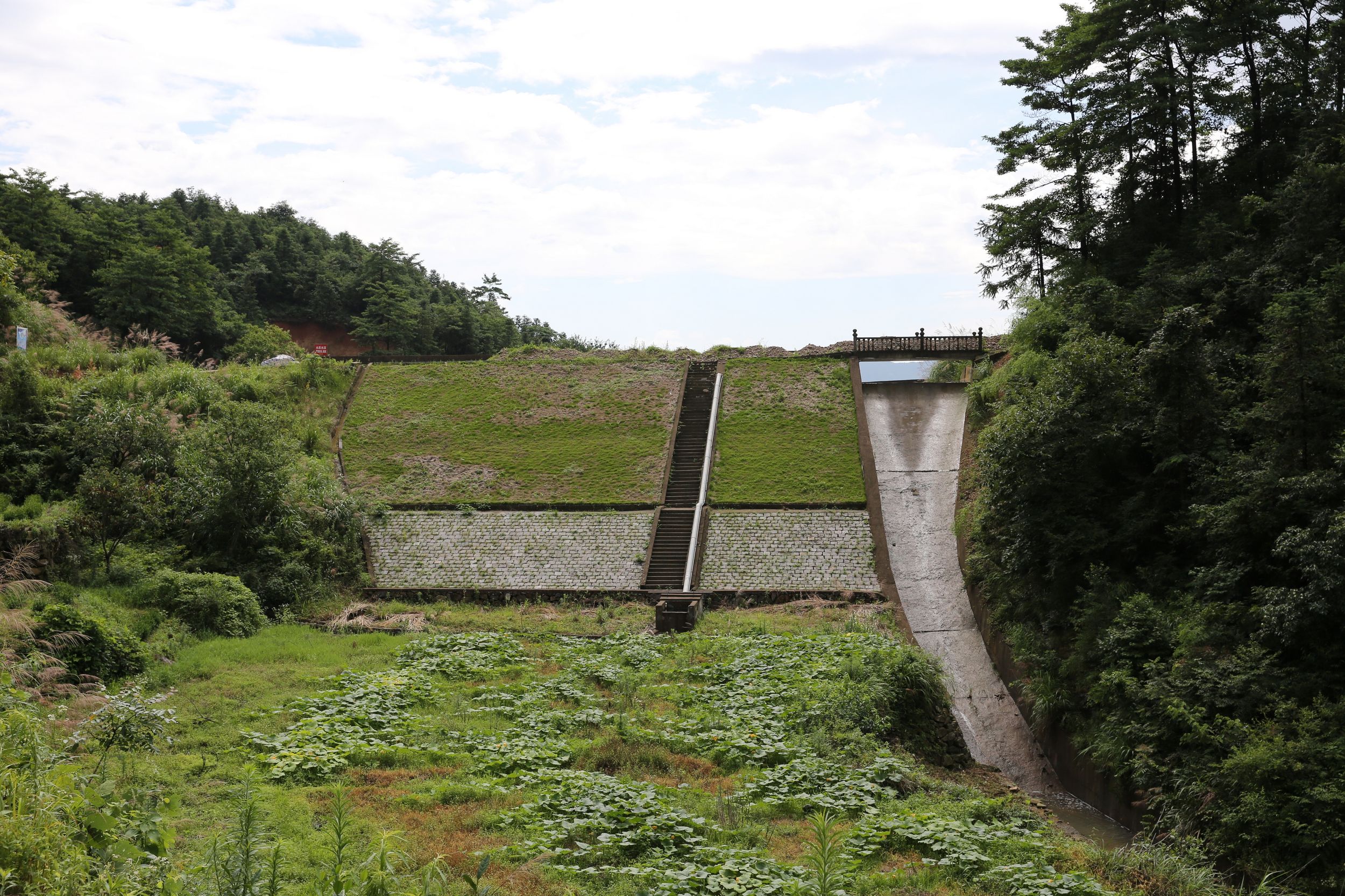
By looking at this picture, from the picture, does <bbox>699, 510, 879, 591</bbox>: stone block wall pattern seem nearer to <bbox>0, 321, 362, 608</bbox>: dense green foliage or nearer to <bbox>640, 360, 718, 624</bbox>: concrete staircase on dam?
<bbox>640, 360, 718, 624</bbox>: concrete staircase on dam

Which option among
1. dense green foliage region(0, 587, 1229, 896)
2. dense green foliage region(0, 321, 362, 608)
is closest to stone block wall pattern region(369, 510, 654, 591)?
dense green foliage region(0, 321, 362, 608)

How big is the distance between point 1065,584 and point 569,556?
36.0ft

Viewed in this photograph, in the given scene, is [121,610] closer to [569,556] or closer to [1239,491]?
[569,556]

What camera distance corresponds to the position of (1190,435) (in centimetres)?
1382

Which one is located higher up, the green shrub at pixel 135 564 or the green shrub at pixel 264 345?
the green shrub at pixel 264 345

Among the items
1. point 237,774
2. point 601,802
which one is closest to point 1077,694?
point 601,802

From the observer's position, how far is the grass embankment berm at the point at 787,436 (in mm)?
23484

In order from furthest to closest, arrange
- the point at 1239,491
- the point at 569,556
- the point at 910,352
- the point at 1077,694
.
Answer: the point at 910,352 < the point at 569,556 < the point at 1077,694 < the point at 1239,491

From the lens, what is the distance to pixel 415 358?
3312 centimetres

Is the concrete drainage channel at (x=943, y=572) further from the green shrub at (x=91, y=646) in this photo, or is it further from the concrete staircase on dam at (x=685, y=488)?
the green shrub at (x=91, y=646)

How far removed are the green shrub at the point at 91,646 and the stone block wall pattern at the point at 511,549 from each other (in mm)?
8228

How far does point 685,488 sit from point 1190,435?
12.8 m

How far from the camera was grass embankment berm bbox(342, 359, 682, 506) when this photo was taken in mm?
24562

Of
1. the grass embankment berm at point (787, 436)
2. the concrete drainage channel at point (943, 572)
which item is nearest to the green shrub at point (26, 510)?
the grass embankment berm at point (787, 436)
